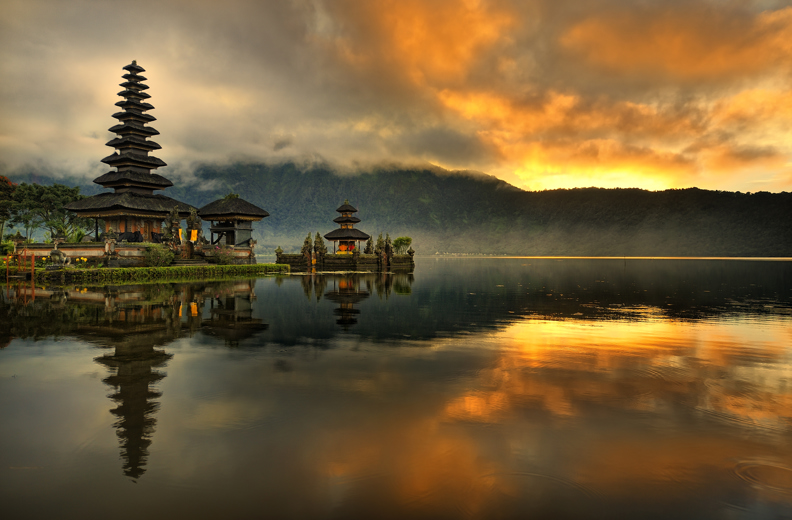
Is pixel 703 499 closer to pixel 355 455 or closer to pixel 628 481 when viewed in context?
pixel 628 481

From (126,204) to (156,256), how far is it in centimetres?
1388

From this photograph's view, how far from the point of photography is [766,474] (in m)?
5.70

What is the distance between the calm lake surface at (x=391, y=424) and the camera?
507 centimetres

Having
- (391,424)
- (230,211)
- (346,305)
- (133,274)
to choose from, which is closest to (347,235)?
(230,211)

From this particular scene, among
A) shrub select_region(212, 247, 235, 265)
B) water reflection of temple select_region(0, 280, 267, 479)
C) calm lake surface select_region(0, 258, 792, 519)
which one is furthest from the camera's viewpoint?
shrub select_region(212, 247, 235, 265)

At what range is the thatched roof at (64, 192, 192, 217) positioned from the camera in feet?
172

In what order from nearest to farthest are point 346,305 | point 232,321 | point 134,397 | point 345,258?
point 134,397, point 232,321, point 346,305, point 345,258

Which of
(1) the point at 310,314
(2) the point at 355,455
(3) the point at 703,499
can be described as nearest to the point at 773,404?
(3) the point at 703,499

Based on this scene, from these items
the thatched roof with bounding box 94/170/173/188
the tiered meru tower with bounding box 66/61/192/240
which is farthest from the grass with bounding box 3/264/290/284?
the thatched roof with bounding box 94/170/173/188

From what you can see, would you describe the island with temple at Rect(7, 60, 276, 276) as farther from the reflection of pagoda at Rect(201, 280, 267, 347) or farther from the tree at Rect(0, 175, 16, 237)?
the tree at Rect(0, 175, 16, 237)

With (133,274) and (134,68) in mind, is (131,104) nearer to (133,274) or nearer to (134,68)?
(134,68)

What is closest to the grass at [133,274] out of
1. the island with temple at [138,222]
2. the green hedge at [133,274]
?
the green hedge at [133,274]

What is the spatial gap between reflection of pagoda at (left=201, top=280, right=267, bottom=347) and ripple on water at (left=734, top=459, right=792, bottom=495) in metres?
12.0

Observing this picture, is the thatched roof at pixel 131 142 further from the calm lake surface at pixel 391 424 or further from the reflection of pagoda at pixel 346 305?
the calm lake surface at pixel 391 424
